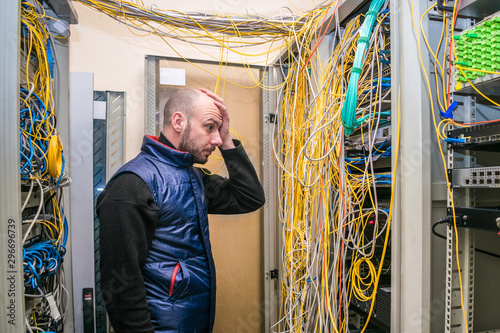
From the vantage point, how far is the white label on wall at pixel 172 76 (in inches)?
76.7

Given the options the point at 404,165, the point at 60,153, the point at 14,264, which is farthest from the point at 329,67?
the point at 14,264

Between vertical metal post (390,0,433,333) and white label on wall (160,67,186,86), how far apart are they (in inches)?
51.9

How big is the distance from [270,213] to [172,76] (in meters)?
1.08

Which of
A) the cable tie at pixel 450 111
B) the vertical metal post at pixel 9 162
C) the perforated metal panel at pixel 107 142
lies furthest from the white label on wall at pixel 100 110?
the cable tie at pixel 450 111

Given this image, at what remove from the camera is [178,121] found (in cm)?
140

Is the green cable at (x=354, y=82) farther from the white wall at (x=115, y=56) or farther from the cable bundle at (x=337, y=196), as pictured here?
the white wall at (x=115, y=56)

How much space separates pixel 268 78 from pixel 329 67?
739 mm

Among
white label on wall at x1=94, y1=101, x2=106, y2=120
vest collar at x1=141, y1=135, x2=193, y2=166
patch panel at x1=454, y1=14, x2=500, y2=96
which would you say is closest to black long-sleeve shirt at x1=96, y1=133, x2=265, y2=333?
vest collar at x1=141, y1=135, x2=193, y2=166

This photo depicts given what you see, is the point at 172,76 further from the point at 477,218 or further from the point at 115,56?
the point at 477,218

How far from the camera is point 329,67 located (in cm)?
142

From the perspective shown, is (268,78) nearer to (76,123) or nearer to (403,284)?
(76,123)

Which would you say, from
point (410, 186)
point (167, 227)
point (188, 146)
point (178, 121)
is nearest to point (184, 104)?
point (178, 121)

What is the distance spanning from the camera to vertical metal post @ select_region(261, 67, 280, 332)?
205 centimetres

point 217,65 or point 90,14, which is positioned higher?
point 90,14
